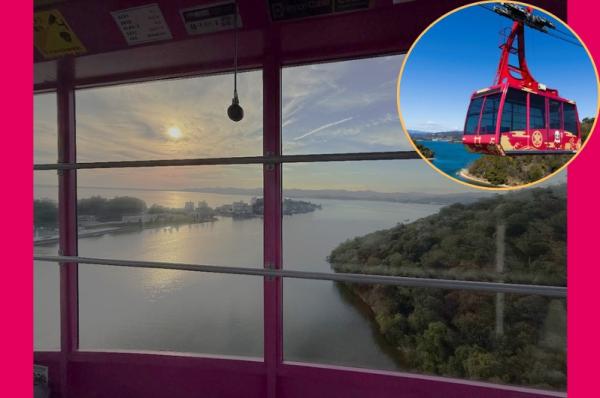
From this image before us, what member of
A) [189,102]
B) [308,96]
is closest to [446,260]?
[308,96]

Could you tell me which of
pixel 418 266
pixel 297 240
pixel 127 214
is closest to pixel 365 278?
pixel 297 240

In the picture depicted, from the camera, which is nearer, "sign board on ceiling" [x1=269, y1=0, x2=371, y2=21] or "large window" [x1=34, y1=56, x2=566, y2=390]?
"sign board on ceiling" [x1=269, y1=0, x2=371, y2=21]

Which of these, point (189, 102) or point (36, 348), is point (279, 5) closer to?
point (189, 102)

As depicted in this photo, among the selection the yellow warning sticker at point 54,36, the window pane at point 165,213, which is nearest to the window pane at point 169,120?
the window pane at point 165,213

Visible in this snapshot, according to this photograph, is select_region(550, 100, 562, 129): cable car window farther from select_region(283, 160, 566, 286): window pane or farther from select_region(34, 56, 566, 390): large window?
select_region(283, 160, 566, 286): window pane

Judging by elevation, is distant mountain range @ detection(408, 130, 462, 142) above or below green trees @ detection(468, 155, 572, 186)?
above

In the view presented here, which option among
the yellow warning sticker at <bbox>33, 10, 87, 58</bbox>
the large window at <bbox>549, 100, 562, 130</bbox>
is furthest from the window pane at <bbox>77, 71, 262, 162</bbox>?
the large window at <bbox>549, 100, 562, 130</bbox>
